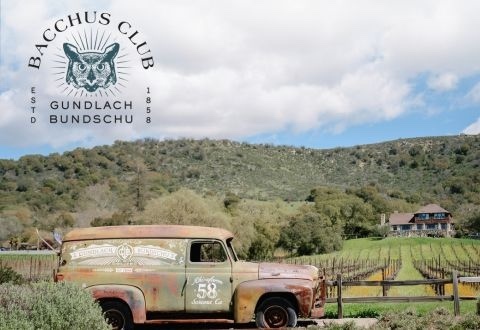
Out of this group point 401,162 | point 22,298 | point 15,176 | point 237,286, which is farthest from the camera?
point 401,162

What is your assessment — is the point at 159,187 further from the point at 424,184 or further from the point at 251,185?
the point at 424,184

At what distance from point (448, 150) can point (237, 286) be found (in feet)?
443

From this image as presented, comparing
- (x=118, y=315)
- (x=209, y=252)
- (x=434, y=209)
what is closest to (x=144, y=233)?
(x=209, y=252)

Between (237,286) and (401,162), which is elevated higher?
(401,162)

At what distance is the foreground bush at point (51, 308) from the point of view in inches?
305

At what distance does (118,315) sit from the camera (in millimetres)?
12102

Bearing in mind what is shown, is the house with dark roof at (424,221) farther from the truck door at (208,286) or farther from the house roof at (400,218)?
the truck door at (208,286)

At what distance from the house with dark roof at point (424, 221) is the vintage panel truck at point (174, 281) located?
98.8 m

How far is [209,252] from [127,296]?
6.60 feet

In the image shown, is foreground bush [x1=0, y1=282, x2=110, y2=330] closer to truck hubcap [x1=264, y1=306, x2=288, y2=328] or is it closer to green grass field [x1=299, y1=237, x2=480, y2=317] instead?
truck hubcap [x1=264, y1=306, x2=288, y2=328]

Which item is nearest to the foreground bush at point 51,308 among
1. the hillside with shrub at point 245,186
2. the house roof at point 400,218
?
the hillside with shrub at point 245,186

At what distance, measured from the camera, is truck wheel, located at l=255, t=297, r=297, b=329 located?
12.1 metres

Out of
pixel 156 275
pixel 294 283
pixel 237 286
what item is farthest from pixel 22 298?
pixel 294 283

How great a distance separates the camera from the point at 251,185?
381ft
